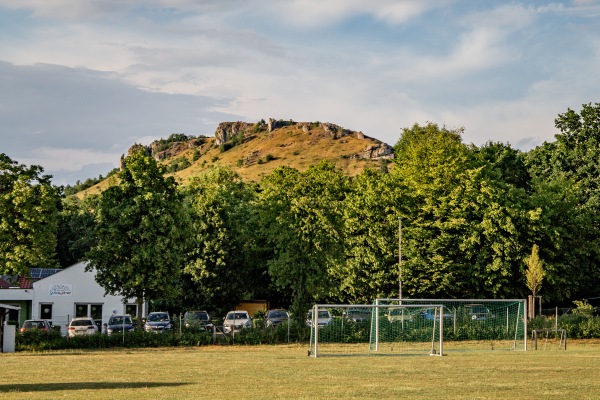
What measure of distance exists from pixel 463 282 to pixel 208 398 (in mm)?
48826

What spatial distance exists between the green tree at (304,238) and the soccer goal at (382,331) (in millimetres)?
14743

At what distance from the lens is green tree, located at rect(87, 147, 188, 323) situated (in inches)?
2224

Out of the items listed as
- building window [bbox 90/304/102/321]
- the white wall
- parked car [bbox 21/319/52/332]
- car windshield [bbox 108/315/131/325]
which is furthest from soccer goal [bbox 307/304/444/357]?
building window [bbox 90/304/102/321]

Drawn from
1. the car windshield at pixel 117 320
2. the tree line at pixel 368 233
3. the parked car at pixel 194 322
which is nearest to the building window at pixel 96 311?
the tree line at pixel 368 233

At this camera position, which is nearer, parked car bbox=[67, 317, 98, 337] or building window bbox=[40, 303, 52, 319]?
parked car bbox=[67, 317, 98, 337]

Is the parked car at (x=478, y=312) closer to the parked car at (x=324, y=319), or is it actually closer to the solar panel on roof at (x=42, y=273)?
the parked car at (x=324, y=319)

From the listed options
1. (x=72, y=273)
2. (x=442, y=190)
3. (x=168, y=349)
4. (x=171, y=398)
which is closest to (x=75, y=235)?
(x=72, y=273)

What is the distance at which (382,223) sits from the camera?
2815 inches

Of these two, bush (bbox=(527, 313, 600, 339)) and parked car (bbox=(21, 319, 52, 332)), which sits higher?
bush (bbox=(527, 313, 600, 339))

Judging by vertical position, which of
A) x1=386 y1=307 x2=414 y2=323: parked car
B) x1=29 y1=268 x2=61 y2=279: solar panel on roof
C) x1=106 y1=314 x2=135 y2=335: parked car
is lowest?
x1=106 y1=314 x2=135 y2=335: parked car

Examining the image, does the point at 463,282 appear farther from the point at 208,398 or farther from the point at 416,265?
the point at 208,398

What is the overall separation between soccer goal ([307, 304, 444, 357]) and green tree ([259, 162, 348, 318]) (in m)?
14.7

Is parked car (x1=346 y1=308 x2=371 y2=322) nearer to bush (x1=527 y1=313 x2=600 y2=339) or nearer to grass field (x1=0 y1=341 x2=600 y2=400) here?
bush (x1=527 y1=313 x2=600 y2=339)

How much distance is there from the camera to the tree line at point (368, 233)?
57625 mm
